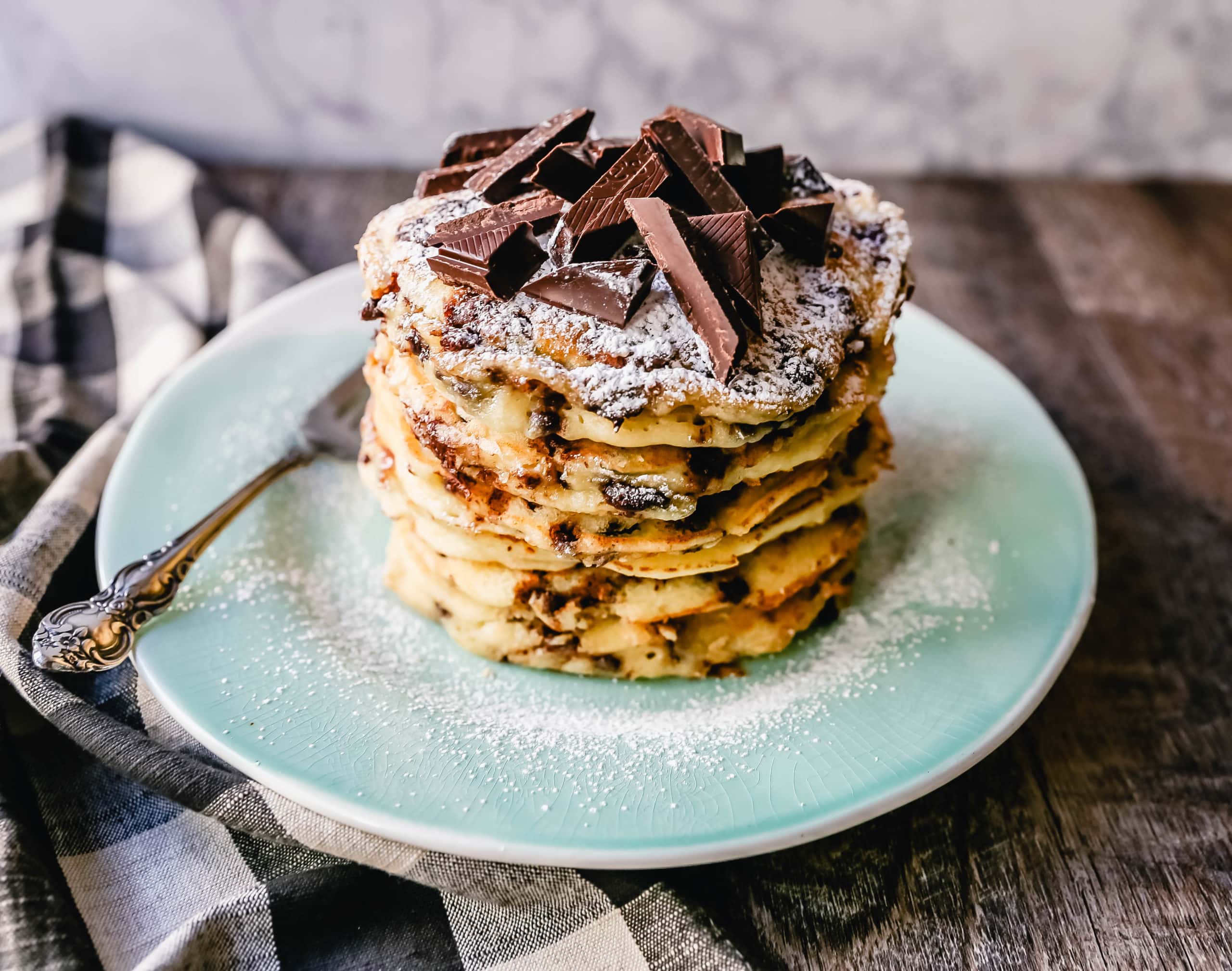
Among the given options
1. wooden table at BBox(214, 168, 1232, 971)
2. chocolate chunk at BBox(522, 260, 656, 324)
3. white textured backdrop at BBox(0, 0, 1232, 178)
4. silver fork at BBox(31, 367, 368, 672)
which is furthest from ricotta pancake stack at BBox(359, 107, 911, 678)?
white textured backdrop at BBox(0, 0, 1232, 178)

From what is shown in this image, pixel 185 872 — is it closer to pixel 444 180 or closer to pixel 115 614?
pixel 115 614

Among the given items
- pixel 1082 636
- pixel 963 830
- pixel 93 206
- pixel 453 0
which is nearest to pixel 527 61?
pixel 453 0

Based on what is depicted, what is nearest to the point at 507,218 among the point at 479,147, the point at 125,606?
the point at 479,147

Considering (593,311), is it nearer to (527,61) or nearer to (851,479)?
(851,479)

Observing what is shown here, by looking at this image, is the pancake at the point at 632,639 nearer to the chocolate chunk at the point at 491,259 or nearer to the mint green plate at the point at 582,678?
the mint green plate at the point at 582,678

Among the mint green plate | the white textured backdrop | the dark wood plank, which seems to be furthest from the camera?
the white textured backdrop

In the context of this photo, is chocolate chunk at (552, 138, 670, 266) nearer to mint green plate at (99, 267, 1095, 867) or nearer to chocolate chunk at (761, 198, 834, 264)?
chocolate chunk at (761, 198, 834, 264)

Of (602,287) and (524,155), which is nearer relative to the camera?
(602,287)
